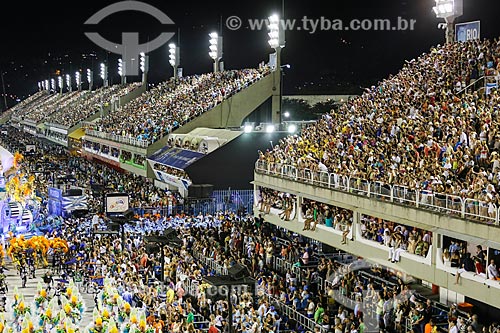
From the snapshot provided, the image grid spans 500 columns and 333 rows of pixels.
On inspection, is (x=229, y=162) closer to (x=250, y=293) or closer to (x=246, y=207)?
(x=246, y=207)

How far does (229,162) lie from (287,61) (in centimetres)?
3967

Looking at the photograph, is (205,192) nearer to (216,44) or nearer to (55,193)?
(55,193)

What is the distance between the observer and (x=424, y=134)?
2444cm

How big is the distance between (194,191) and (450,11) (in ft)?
50.7

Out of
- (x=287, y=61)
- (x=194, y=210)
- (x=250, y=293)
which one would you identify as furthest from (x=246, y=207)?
(x=287, y=61)

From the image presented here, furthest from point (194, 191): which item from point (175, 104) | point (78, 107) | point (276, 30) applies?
point (78, 107)

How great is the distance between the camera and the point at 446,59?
31141mm

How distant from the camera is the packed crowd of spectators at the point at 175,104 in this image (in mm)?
52719

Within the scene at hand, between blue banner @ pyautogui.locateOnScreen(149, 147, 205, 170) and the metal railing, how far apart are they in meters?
13.7

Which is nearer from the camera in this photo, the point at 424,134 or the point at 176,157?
the point at 424,134

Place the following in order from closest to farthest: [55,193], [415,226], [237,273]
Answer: [237,273] → [415,226] → [55,193]

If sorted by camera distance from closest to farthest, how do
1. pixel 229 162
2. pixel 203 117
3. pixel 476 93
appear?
1. pixel 476 93
2. pixel 229 162
3. pixel 203 117

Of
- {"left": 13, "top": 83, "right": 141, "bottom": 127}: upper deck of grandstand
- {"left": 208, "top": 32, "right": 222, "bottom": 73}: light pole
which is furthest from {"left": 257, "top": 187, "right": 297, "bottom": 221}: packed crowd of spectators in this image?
{"left": 13, "top": 83, "right": 141, "bottom": 127}: upper deck of grandstand

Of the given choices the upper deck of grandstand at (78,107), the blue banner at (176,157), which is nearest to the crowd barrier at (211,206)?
the blue banner at (176,157)
